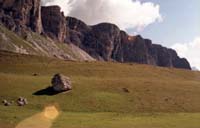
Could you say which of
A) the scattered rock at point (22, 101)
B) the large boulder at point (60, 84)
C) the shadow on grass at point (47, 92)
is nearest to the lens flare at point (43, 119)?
the scattered rock at point (22, 101)

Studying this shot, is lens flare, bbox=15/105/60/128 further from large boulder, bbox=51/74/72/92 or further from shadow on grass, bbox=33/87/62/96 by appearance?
large boulder, bbox=51/74/72/92

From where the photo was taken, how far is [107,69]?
386 ft

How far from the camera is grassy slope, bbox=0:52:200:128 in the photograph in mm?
58625

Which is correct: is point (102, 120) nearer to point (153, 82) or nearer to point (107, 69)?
point (153, 82)

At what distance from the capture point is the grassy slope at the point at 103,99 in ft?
192

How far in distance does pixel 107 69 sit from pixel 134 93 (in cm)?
3340

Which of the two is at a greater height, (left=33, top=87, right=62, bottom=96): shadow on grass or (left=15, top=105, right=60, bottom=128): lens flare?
(left=33, top=87, right=62, bottom=96): shadow on grass

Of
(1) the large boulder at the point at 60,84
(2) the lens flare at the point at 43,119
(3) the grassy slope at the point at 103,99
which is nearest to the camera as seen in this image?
(2) the lens flare at the point at 43,119

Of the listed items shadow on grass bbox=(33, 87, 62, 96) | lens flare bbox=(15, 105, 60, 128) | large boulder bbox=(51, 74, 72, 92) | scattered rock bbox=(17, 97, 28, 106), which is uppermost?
large boulder bbox=(51, 74, 72, 92)

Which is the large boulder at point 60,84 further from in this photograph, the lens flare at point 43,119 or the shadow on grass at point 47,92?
the lens flare at point 43,119

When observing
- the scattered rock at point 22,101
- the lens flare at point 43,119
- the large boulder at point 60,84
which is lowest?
the lens flare at point 43,119

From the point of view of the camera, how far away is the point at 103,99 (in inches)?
3078

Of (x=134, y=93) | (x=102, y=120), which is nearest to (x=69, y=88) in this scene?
(x=134, y=93)

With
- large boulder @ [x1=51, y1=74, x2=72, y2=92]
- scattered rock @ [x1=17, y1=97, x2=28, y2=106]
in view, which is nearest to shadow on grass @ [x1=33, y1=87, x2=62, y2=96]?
large boulder @ [x1=51, y1=74, x2=72, y2=92]
